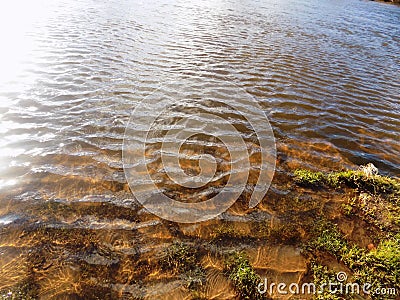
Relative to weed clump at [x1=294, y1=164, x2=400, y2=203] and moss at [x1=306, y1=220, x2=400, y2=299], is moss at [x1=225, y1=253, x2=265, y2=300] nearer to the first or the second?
moss at [x1=306, y1=220, x2=400, y2=299]

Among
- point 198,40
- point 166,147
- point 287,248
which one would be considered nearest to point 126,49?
point 198,40

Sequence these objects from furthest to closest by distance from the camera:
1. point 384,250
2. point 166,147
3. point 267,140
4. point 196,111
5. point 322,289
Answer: point 196,111
point 267,140
point 166,147
point 384,250
point 322,289

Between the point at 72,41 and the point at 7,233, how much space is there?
1211cm

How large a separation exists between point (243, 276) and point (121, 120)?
5.30m

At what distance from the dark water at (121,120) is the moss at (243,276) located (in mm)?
155

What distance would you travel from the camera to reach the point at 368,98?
32.4 ft

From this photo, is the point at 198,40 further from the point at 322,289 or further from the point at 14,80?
the point at 322,289

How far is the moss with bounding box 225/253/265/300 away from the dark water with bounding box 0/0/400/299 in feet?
0.51

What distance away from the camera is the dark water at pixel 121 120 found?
13.1 feet

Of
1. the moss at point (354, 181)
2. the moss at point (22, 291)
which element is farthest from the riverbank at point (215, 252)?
the moss at point (354, 181)

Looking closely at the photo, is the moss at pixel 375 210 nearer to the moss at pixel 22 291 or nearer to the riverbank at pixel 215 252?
the riverbank at pixel 215 252

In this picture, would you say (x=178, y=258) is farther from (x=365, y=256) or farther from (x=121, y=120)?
(x=121, y=120)

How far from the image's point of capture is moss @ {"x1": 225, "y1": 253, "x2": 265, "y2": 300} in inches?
145

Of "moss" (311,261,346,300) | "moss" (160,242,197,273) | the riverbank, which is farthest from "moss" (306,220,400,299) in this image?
"moss" (160,242,197,273)
